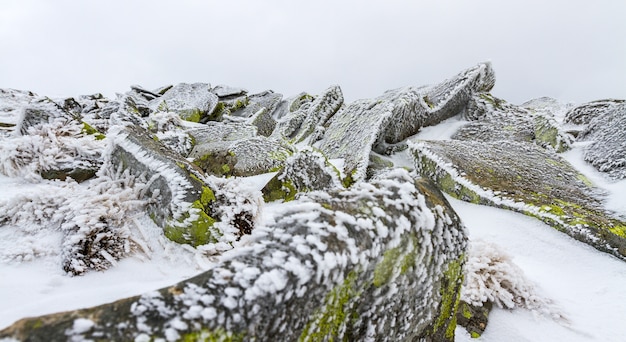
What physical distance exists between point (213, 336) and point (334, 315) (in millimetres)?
798

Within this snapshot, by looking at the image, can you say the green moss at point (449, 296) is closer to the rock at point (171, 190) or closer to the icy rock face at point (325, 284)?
the icy rock face at point (325, 284)

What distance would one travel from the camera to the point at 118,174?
14.9 ft

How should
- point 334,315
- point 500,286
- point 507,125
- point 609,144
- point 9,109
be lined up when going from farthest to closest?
point 507,125
point 9,109
point 609,144
point 500,286
point 334,315

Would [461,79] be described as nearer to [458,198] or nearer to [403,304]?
[458,198]

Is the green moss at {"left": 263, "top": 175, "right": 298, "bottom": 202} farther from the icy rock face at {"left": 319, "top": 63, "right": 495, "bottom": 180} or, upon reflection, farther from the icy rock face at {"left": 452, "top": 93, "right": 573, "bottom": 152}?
the icy rock face at {"left": 452, "top": 93, "right": 573, "bottom": 152}

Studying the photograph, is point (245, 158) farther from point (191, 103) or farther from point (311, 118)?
point (191, 103)

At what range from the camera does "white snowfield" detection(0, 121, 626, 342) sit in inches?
109

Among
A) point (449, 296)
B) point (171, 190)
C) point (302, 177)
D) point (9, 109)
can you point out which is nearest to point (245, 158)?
point (302, 177)

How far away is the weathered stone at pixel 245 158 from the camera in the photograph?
7999 mm

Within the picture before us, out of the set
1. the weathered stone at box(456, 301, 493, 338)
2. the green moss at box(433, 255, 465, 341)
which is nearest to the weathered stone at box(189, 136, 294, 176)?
the weathered stone at box(456, 301, 493, 338)

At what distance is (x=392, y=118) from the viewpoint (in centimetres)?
869

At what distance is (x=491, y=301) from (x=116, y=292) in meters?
3.64

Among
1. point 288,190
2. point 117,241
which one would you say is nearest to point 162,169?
point 117,241

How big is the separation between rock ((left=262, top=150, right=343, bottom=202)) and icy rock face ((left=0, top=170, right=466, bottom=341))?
3.64 meters
